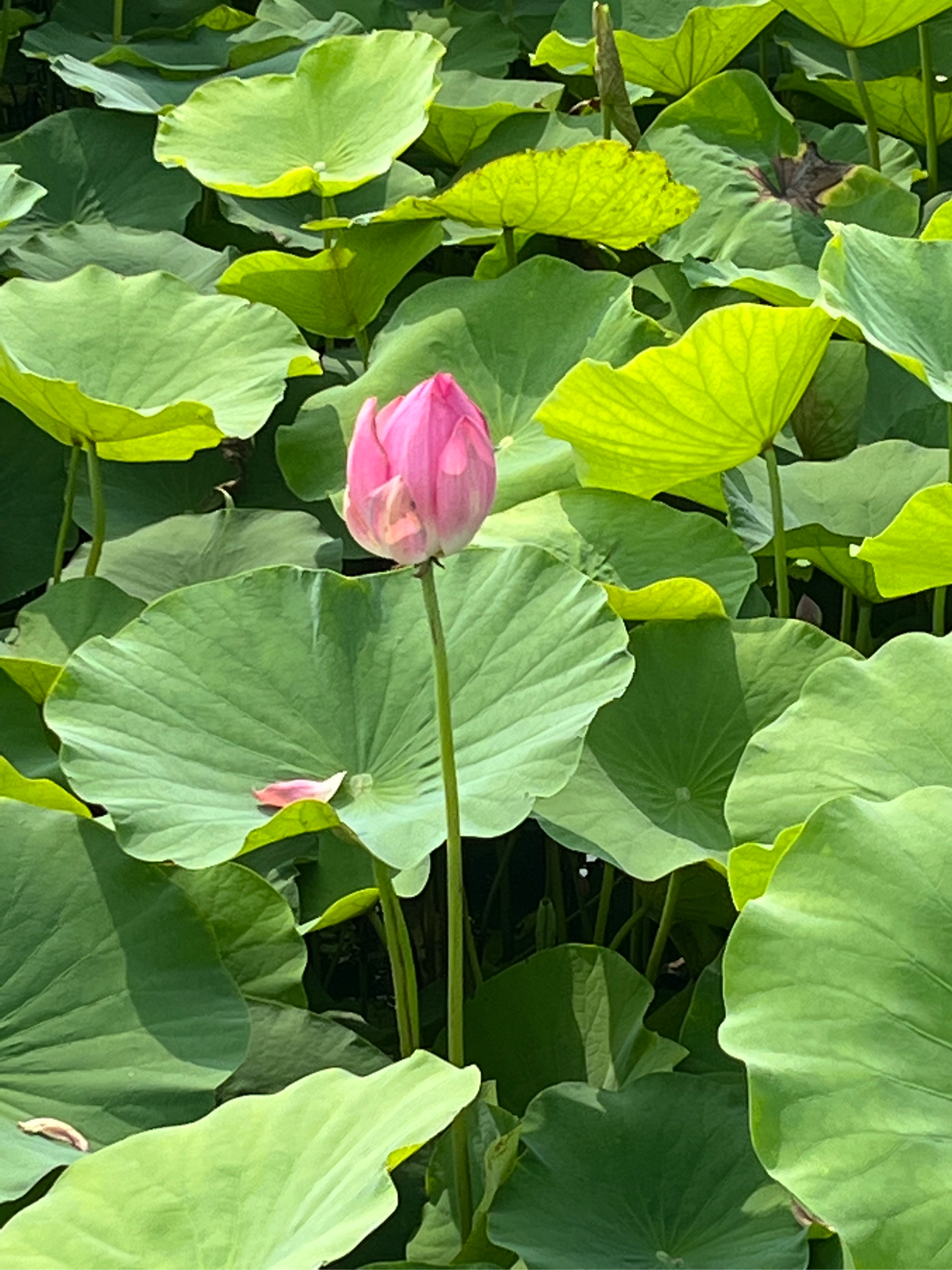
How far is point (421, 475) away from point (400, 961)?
289mm

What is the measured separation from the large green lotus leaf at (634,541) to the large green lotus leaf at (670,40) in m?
0.63

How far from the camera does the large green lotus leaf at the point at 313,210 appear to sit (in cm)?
154

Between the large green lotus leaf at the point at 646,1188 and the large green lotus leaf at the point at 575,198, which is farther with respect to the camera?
the large green lotus leaf at the point at 575,198

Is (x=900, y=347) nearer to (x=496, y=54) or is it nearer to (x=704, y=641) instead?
(x=704, y=641)

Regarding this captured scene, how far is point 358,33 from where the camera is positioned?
1839 mm

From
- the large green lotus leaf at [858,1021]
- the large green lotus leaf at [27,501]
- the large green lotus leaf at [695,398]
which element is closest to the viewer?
the large green lotus leaf at [858,1021]

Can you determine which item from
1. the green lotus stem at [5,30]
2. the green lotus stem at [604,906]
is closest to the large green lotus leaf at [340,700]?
the green lotus stem at [604,906]

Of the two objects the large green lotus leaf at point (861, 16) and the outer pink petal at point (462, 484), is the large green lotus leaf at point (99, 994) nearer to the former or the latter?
the outer pink petal at point (462, 484)

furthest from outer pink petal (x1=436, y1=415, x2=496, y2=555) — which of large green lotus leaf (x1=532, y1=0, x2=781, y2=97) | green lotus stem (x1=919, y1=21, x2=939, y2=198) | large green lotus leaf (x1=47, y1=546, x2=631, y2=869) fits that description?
green lotus stem (x1=919, y1=21, x2=939, y2=198)

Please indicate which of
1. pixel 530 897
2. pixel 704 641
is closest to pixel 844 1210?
pixel 704 641

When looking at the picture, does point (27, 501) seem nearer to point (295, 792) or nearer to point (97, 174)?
point (97, 174)

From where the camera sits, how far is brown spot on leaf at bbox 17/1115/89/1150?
746 millimetres

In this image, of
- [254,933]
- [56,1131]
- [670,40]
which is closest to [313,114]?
[670,40]

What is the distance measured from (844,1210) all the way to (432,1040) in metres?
0.60
